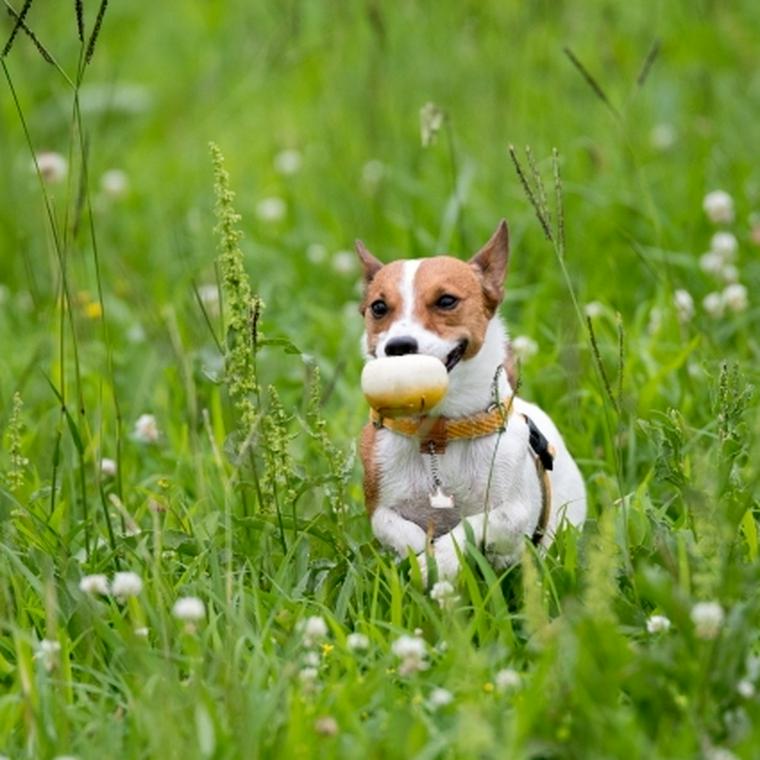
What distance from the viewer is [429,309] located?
3775 mm

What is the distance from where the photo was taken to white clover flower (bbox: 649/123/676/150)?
7.09 metres

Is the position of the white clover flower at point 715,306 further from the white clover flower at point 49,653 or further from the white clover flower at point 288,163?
the white clover flower at point 49,653

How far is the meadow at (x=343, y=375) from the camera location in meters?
3.17

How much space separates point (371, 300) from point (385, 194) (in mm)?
2965

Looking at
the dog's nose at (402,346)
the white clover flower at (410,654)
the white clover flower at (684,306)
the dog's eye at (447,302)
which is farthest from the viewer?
the white clover flower at (684,306)

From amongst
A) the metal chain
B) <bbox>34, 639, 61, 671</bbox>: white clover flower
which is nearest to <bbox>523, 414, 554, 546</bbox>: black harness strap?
the metal chain

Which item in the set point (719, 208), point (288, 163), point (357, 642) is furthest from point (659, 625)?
point (288, 163)

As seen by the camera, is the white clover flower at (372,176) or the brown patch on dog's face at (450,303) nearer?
the brown patch on dog's face at (450,303)

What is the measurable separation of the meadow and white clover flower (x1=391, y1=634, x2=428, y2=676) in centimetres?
1

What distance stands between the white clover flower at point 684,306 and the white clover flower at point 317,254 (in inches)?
65.6

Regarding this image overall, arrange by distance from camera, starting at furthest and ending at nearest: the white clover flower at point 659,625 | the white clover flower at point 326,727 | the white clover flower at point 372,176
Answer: the white clover flower at point 372,176 → the white clover flower at point 659,625 → the white clover flower at point 326,727

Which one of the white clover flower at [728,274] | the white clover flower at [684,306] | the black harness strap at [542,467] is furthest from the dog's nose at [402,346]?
the white clover flower at [728,274]

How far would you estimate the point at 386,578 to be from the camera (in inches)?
154

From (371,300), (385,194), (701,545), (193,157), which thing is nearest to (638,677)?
(701,545)
